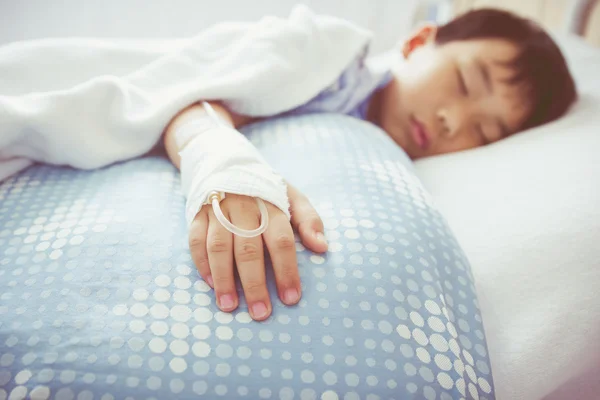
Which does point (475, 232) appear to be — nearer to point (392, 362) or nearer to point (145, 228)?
point (392, 362)

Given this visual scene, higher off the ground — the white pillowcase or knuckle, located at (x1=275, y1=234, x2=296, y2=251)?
knuckle, located at (x1=275, y1=234, x2=296, y2=251)

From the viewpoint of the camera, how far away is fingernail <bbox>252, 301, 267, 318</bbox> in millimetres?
366

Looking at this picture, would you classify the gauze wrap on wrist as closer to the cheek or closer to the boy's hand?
the boy's hand

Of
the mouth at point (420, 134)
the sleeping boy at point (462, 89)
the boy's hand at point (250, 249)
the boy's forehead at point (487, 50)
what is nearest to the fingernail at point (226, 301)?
the boy's hand at point (250, 249)

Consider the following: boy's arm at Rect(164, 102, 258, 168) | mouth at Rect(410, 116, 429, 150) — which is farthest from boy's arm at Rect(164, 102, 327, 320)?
mouth at Rect(410, 116, 429, 150)

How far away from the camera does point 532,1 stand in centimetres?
142

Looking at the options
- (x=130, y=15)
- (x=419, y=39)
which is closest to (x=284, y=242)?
(x=419, y=39)

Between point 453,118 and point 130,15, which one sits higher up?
point 130,15

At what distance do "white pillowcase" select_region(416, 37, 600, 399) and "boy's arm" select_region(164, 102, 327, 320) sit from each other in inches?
9.2

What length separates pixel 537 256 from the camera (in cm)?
51

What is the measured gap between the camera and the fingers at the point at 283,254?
1.26ft

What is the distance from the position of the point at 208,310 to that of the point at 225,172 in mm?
150

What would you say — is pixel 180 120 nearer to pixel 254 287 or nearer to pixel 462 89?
pixel 254 287

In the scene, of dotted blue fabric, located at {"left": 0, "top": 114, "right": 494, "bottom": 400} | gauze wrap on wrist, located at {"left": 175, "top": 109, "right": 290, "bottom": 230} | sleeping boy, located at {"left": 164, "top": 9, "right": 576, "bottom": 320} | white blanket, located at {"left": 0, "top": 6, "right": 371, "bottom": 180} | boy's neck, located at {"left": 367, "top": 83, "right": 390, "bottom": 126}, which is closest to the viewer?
dotted blue fabric, located at {"left": 0, "top": 114, "right": 494, "bottom": 400}
